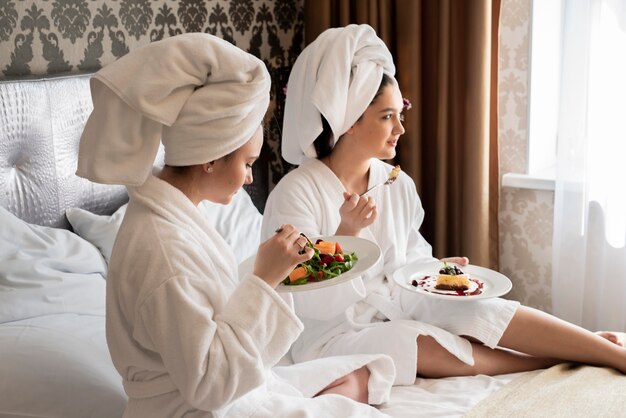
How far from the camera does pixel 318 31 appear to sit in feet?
12.9

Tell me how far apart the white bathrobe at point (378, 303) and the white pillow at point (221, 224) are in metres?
0.38

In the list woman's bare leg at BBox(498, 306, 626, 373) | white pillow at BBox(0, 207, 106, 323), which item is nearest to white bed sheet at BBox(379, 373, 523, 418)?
woman's bare leg at BBox(498, 306, 626, 373)

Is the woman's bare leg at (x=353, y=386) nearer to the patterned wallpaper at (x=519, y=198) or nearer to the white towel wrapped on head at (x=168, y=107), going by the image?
the white towel wrapped on head at (x=168, y=107)

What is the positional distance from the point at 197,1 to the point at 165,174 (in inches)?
78.1

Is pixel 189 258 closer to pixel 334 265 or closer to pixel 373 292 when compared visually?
pixel 334 265

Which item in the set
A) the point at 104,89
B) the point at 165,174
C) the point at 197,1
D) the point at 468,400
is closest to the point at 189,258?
the point at 165,174

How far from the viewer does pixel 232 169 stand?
1.73m

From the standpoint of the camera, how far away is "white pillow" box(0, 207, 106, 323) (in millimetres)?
2146

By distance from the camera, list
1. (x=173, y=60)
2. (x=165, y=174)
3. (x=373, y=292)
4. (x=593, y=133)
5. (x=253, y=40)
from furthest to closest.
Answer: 1. (x=253, y=40)
2. (x=593, y=133)
3. (x=373, y=292)
4. (x=165, y=174)
5. (x=173, y=60)

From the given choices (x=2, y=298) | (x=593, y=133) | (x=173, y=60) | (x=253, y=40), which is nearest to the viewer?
(x=173, y=60)

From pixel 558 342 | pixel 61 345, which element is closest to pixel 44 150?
pixel 61 345

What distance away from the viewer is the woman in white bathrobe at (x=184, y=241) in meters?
1.56

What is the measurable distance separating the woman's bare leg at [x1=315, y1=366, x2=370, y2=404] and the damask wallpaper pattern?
4.96 feet

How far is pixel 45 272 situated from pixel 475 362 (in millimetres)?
1296
